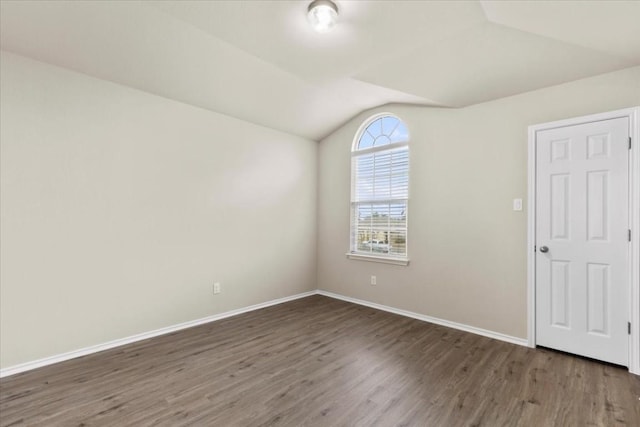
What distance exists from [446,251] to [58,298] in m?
3.86

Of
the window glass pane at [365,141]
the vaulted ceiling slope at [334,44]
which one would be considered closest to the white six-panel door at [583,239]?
the vaulted ceiling slope at [334,44]

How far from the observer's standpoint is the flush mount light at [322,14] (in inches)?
81.3

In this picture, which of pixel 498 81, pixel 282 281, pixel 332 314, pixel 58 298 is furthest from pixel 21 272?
pixel 498 81

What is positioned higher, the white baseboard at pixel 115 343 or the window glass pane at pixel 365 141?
the window glass pane at pixel 365 141

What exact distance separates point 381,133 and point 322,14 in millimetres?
2335

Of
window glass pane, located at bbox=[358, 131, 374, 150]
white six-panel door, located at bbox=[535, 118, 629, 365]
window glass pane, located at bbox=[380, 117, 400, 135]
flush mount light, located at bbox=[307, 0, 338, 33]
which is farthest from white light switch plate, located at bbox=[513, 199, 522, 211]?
flush mount light, located at bbox=[307, 0, 338, 33]

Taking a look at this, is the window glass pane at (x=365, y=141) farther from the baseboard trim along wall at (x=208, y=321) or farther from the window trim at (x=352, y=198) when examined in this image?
the baseboard trim along wall at (x=208, y=321)

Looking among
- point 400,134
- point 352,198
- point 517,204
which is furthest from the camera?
point 352,198

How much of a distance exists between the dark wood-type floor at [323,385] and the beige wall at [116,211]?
411mm

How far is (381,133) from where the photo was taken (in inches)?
168

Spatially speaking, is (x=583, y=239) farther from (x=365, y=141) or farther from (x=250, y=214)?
(x=250, y=214)

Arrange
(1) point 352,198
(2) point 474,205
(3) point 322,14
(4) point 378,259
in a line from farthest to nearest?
(1) point 352,198 < (4) point 378,259 < (2) point 474,205 < (3) point 322,14

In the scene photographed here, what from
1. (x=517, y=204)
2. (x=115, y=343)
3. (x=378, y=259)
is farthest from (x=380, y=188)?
(x=115, y=343)

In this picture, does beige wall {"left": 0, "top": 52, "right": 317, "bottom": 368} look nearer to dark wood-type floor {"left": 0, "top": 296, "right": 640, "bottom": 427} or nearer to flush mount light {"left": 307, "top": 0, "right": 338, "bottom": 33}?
dark wood-type floor {"left": 0, "top": 296, "right": 640, "bottom": 427}
